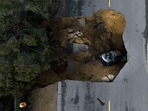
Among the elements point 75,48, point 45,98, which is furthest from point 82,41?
point 45,98

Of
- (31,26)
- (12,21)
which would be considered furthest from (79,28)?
(12,21)

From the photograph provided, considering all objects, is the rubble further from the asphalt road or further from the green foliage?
the green foliage

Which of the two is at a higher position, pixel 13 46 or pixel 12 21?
pixel 12 21

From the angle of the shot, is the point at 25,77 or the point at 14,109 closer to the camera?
the point at 25,77

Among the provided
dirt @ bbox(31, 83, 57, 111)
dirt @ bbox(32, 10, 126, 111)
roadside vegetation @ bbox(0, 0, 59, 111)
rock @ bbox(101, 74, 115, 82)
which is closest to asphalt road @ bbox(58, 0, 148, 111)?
rock @ bbox(101, 74, 115, 82)

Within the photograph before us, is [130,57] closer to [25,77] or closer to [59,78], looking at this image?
[59,78]

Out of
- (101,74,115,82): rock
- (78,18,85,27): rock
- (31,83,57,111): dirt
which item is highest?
(78,18,85,27): rock
